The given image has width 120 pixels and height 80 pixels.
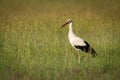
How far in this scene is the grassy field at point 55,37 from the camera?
5020mm

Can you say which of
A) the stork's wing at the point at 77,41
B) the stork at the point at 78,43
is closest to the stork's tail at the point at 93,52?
the stork at the point at 78,43

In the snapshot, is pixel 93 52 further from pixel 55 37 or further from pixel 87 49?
pixel 55 37

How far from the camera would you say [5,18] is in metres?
5.68

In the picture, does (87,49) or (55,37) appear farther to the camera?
(55,37)

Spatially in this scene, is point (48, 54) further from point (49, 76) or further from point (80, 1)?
point (80, 1)

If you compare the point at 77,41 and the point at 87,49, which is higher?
the point at 77,41

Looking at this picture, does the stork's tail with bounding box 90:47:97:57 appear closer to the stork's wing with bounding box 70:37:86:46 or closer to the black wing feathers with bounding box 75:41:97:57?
the black wing feathers with bounding box 75:41:97:57

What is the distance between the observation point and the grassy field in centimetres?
502

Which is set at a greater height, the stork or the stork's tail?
the stork

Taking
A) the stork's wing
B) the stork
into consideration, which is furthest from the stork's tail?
the stork's wing

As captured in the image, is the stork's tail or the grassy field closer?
the grassy field

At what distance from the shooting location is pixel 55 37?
5633 millimetres

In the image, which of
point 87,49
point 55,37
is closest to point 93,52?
point 87,49

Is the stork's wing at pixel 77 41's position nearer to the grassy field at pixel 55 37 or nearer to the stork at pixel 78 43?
the stork at pixel 78 43
